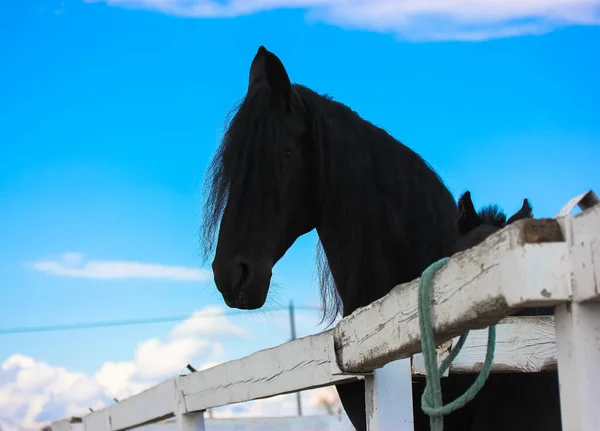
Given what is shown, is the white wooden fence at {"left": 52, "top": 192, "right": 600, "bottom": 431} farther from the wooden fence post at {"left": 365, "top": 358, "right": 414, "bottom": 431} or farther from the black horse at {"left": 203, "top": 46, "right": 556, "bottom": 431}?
the black horse at {"left": 203, "top": 46, "right": 556, "bottom": 431}

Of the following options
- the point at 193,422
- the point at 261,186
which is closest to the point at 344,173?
the point at 261,186

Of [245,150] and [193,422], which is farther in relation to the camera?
[193,422]

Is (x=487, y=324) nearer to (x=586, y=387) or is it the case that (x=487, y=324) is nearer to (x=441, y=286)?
(x=441, y=286)

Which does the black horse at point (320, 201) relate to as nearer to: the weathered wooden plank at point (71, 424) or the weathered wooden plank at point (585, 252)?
the weathered wooden plank at point (585, 252)

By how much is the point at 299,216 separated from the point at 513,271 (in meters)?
1.95

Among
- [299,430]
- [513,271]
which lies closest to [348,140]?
[513,271]

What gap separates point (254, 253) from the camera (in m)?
3.01

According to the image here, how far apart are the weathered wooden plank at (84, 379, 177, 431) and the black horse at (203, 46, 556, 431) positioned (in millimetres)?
1279

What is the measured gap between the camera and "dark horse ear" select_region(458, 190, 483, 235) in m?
3.23

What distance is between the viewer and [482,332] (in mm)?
2527

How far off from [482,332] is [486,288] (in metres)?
1.21

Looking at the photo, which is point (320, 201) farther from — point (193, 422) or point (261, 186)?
point (193, 422)

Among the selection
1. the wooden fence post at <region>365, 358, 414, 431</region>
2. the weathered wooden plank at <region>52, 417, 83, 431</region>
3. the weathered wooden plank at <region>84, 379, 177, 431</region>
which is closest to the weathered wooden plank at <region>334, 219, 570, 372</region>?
the wooden fence post at <region>365, 358, 414, 431</region>

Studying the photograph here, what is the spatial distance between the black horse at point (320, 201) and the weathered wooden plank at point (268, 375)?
0.28 metres
